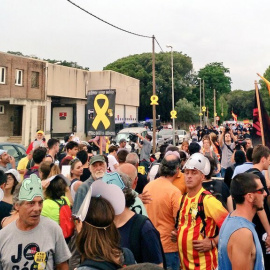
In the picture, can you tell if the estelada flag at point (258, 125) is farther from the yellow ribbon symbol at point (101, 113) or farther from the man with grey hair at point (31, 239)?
the man with grey hair at point (31, 239)

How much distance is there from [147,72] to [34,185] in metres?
68.8

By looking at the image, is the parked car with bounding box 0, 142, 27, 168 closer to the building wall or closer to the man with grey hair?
the man with grey hair

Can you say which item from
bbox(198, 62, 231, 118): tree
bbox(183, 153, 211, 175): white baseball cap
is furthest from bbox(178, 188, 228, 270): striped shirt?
bbox(198, 62, 231, 118): tree

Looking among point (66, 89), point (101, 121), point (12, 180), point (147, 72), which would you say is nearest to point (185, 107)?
point (147, 72)

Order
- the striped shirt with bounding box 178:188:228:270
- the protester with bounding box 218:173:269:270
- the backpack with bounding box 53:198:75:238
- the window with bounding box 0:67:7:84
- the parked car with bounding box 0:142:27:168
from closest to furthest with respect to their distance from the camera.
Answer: the protester with bounding box 218:173:269:270 < the striped shirt with bounding box 178:188:228:270 < the backpack with bounding box 53:198:75:238 < the parked car with bounding box 0:142:27:168 < the window with bounding box 0:67:7:84

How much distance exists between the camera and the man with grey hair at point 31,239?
3.13 metres

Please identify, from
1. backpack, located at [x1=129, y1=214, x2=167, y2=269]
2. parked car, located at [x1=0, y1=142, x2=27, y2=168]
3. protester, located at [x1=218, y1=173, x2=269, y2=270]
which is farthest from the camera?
parked car, located at [x1=0, y1=142, x2=27, y2=168]

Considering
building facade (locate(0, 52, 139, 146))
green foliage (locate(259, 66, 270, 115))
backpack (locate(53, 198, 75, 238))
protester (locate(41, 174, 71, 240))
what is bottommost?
backpack (locate(53, 198, 75, 238))

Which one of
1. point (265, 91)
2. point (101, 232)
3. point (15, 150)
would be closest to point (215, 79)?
point (265, 91)

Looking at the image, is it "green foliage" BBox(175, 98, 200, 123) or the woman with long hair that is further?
"green foliage" BBox(175, 98, 200, 123)

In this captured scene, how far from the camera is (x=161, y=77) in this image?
66.3 meters

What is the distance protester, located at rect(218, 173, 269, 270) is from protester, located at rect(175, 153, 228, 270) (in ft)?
1.79

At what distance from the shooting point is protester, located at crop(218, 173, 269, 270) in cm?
284

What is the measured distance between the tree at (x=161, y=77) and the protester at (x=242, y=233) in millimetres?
62155
